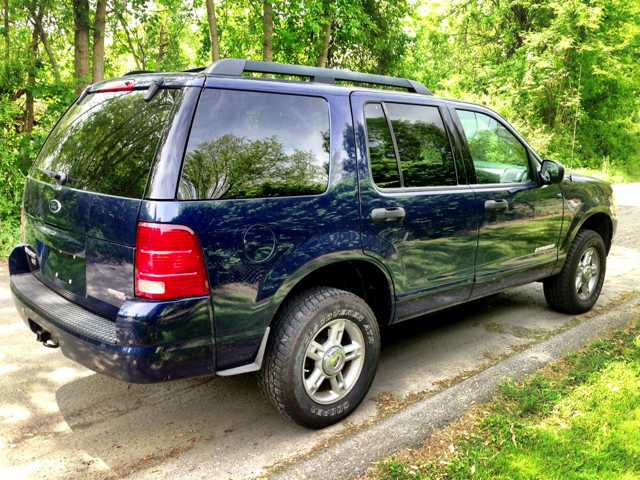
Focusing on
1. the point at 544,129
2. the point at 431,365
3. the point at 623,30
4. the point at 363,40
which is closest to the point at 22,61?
the point at 431,365

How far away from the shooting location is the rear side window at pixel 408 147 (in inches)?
133

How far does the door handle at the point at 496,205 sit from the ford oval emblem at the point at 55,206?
282 cm

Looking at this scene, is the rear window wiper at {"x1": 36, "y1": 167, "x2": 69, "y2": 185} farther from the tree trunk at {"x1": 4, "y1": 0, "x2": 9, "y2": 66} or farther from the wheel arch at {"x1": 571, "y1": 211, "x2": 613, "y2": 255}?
the tree trunk at {"x1": 4, "y1": 0, "x2": 9, "y2": 66}

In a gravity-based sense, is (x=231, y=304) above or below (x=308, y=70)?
below

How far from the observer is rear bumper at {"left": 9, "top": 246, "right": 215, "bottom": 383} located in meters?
2.47

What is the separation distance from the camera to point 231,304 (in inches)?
105

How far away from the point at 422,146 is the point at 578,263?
2.33 m

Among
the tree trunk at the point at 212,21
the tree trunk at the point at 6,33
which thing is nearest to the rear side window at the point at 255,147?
the tree trunk at the point at 6,33

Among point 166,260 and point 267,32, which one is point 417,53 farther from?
point 166,260

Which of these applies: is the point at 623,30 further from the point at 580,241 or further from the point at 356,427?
the point at 356,427

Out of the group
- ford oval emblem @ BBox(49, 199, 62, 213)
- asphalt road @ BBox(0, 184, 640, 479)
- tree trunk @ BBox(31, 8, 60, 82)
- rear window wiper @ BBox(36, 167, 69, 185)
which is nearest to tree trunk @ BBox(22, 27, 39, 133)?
tree trunk @ BBox(31, 8, 60, 82)

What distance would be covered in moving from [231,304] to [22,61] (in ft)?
25.3

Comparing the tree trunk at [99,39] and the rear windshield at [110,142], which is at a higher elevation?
the tree trunk at [99,39]

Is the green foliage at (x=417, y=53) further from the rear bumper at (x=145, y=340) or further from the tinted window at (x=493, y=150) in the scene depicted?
the tinted window at (x=493, y=150)
